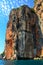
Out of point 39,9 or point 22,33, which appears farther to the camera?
point 39,9

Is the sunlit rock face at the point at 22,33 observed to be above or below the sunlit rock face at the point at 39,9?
below

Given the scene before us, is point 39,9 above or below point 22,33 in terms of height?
above

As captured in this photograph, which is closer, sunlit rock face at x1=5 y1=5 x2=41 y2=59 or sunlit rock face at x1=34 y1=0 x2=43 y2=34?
sunlit rock face at x1=5 y1=5 x2=41 y2=59

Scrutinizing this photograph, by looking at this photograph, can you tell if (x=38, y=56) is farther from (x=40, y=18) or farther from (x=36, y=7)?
(x=36, y=7)

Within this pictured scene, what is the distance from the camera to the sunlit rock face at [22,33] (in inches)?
3939

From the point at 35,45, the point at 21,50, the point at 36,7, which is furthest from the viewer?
the point at 36,7

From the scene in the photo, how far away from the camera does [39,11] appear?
4358 inches

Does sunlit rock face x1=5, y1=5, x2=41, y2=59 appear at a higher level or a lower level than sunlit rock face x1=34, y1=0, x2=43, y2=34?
lower

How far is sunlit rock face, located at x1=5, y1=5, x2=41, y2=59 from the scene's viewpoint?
100062 mm

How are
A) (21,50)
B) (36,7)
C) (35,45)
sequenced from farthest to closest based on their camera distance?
1. (36,7)
2. (35,45)
3. (21,50)

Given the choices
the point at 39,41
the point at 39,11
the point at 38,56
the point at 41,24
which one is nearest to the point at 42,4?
the point at 39,11

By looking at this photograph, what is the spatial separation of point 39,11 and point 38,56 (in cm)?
2459

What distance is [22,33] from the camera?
100688mm

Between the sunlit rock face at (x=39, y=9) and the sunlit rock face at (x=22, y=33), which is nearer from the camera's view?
the sunlit rock face at (x=22, y=33)
